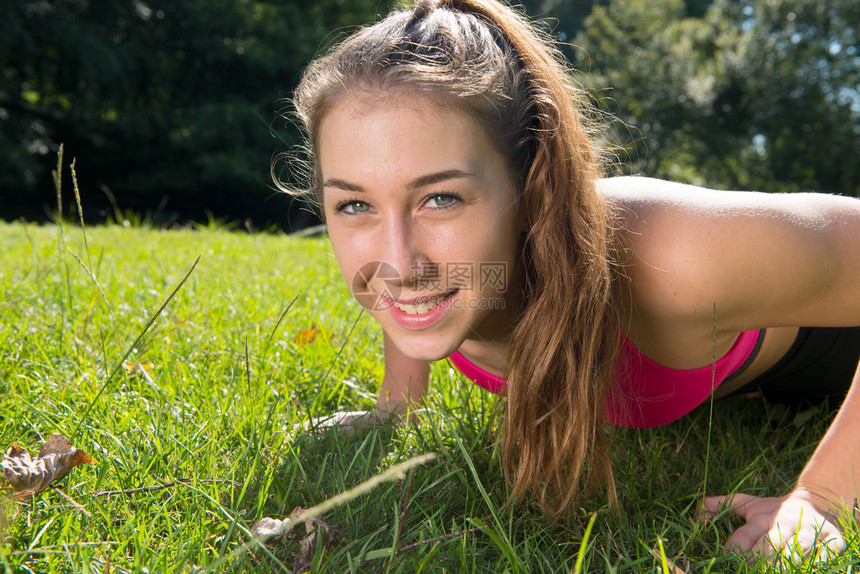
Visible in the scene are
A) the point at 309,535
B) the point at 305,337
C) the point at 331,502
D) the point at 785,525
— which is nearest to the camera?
the point at 331,502

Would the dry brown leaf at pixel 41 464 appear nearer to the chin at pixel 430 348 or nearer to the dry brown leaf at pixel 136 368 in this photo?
the dry brown leaf at pixel 136 368

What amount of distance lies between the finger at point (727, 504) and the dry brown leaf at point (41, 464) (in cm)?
152

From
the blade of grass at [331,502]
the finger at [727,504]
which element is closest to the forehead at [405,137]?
the blade of grass at [331,502]

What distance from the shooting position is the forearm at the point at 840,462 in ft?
4.91

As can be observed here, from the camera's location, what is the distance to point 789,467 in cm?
196

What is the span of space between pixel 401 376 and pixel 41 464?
43.8 inches

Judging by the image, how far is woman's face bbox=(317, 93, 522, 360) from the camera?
1.44 m

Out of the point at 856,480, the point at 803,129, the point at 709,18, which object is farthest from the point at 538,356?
the point at 709,18

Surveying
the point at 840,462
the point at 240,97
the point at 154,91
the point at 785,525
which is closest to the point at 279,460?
the point at 785,525

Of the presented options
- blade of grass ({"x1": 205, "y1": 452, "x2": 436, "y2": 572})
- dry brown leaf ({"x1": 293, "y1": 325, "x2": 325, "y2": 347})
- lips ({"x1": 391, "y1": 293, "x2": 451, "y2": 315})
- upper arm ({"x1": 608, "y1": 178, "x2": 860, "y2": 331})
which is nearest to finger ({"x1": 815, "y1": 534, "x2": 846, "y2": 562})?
upper arm ({"x1": 608, "y1": 178, "x2": 860, "y2": 331})

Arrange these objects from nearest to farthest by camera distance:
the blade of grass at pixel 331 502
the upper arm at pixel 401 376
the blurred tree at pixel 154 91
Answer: the blade of grass at pixel 331 502 < the upper arm at pixel 401 376 < the blurred tree at pixel 154 91

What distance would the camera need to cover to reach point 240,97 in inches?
680

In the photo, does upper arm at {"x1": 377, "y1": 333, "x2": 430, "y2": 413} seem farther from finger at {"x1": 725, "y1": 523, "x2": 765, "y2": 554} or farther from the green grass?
finger at {"x1": 725, "y1": 523, "x2": 765, "y2": 554}

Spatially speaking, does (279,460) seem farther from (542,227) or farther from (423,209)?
(542,227)
